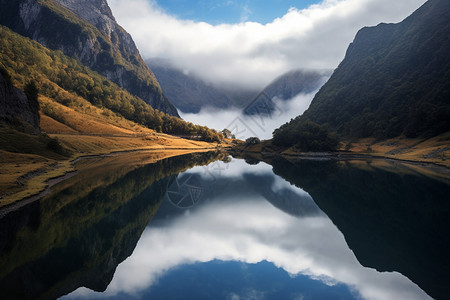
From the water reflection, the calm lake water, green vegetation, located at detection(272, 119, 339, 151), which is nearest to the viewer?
the calm lake water

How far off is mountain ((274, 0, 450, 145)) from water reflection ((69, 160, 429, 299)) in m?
104

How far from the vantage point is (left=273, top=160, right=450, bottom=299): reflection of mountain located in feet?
44.7

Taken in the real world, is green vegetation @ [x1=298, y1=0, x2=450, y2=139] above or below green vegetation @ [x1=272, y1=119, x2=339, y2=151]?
above

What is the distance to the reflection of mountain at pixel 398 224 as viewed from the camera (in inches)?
536

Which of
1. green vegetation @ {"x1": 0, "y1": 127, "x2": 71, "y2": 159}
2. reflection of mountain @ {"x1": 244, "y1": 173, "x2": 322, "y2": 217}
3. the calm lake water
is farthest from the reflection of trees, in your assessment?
green vegetation @ {"x1": 0, "y1": 127, "x2": 71, "y2": 159}

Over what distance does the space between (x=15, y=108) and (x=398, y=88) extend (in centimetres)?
17391

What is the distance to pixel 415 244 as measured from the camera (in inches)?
659

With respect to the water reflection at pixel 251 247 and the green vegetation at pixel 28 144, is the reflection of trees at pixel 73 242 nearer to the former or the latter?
the water reflection at pixel 251 247

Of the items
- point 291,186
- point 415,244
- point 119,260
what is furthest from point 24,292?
point 291,186

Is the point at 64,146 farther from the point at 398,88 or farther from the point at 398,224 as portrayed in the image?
the point at 398,88

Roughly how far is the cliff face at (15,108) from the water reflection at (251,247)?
52429 mm

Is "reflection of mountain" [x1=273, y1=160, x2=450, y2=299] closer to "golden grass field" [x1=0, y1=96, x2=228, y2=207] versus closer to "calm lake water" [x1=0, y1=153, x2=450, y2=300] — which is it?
"calm lake water" [x1=0, y1=153, x2=450, y2=300]

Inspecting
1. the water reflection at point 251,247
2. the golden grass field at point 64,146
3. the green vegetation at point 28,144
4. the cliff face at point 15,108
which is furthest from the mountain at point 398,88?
the cliff face at point 15,108

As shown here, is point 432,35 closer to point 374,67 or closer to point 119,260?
point 374,67
